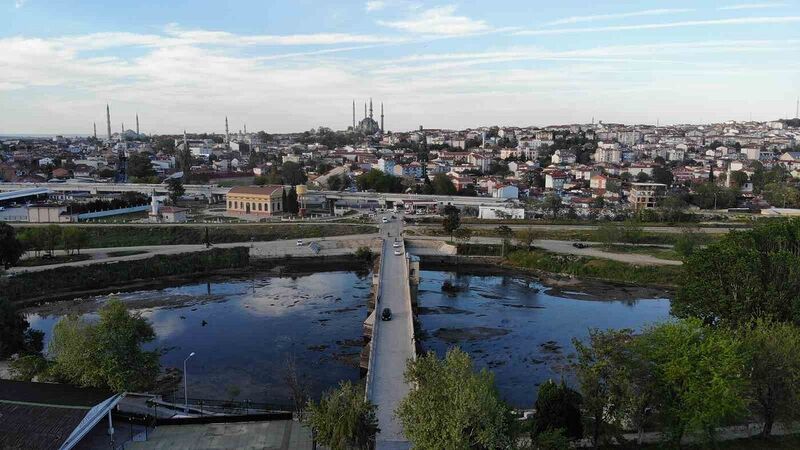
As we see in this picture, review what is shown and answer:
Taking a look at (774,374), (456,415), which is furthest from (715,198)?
(456,415)

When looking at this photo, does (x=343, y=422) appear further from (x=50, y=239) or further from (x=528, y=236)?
(x=528, y=236)

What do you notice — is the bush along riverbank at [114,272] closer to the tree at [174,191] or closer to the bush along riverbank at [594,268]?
the bush along riverbank at [594,268]

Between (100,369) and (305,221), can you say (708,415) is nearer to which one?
(100,369)

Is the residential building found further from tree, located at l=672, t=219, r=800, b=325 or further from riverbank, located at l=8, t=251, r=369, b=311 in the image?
tree, located at l=672, t=219, r=800, b=325

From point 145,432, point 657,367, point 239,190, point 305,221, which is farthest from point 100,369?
point 239,190

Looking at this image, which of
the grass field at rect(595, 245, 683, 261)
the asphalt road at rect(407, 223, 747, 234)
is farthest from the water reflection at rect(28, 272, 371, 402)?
the grass field at rect(595, 245, 683, 261)

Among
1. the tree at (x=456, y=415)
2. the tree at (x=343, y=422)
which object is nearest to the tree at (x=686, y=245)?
the tree at (x=456, y=415)
